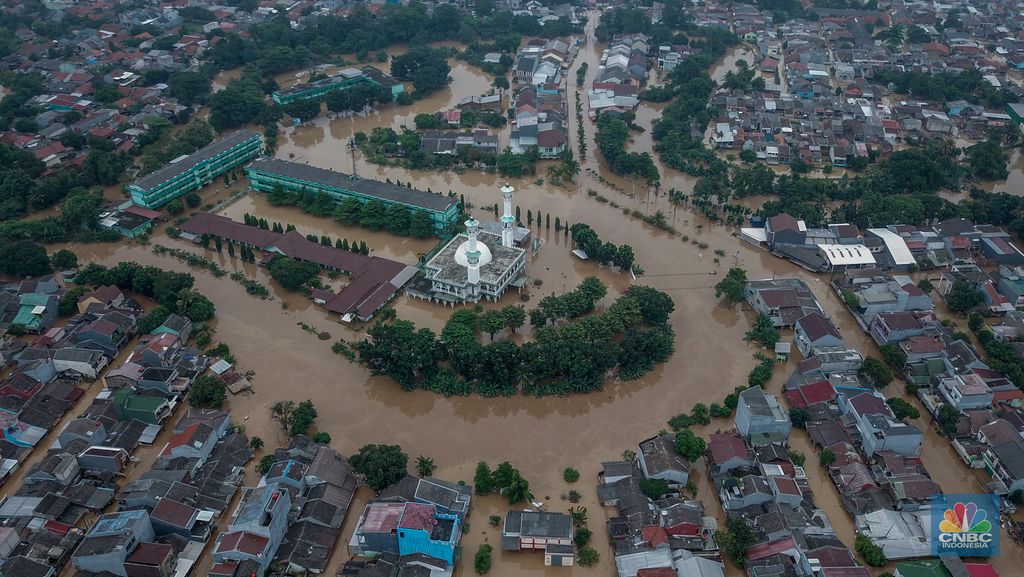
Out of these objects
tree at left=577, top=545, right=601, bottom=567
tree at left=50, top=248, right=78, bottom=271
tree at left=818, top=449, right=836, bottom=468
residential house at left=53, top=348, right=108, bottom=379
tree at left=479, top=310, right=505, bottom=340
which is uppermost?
tree at left=818, top=449, right=836, bottom=468

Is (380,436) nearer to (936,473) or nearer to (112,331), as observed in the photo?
(112,331)

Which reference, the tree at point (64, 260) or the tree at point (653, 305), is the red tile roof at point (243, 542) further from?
the tree at point (64, 260)

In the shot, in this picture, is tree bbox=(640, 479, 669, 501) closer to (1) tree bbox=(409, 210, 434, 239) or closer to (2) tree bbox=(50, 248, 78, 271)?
(1) tree bbox=(409, 210, 434, 239)

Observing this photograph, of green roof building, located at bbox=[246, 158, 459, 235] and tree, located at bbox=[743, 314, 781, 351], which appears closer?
tree, located at bbox=[743, 314, 781, 351]

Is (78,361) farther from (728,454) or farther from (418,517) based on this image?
(728,454)

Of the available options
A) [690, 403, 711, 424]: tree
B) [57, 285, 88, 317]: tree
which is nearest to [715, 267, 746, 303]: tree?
[690, 403, 711, 424]: tree

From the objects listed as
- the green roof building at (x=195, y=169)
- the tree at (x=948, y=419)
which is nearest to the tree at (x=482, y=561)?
the tree at (x=948, y=419)
